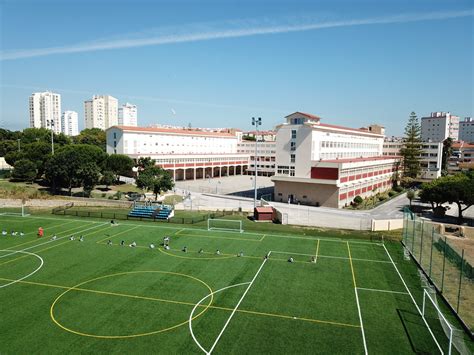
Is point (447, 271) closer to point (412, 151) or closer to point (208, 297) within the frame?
point (208, 297)

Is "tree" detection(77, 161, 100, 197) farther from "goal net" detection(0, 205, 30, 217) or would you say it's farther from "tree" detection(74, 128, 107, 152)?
"tree" detection(74, 128, 107, 152)

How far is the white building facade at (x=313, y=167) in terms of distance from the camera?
5012cm

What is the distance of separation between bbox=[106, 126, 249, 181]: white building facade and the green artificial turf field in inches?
1816

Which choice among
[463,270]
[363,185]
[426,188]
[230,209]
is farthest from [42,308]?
[363,185]

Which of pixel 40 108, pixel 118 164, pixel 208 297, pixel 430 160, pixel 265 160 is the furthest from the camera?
pixel 40 108

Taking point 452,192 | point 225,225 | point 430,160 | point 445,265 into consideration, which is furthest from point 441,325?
point 430,160

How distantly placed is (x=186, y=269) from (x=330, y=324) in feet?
32.9

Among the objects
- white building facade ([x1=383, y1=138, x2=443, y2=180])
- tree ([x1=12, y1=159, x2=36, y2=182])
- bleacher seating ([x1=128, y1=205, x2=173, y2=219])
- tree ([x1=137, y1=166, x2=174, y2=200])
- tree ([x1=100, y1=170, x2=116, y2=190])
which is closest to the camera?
bleacher seating ([x1=128, y1=205, x2=173, y2=219])

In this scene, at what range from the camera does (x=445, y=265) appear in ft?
71.2

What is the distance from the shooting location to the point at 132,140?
75188 millimetres

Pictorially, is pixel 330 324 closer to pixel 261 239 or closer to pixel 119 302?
pixel 119 302

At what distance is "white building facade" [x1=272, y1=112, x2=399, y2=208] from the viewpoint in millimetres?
50125

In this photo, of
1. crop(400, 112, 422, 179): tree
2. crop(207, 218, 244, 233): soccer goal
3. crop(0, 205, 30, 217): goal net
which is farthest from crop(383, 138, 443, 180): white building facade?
crop(0, 205, 30, 217): goal net

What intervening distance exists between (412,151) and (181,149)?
5111 centimetres
